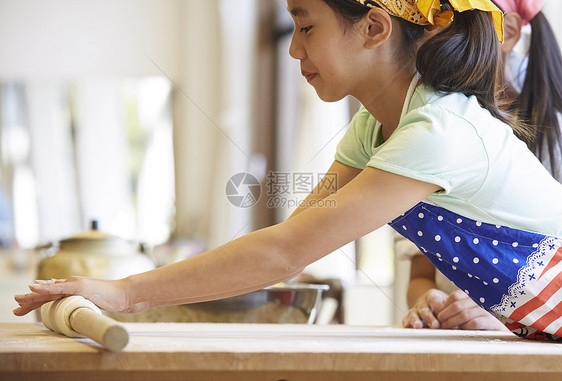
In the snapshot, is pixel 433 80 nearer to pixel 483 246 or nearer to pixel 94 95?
pixel 483 246

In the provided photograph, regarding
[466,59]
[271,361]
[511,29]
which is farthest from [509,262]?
[511,29]

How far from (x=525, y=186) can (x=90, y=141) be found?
3.54 m

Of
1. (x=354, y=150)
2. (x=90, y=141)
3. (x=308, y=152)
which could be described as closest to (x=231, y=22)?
(x=90, y=141)

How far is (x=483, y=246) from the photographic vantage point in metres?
0.76

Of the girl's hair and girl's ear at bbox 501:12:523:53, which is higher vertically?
girl's ear at bbox 501:12:523:53

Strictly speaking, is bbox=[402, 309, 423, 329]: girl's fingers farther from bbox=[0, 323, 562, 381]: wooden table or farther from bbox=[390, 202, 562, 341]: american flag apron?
bbox=[0, 323, 562, 381]: wooden table

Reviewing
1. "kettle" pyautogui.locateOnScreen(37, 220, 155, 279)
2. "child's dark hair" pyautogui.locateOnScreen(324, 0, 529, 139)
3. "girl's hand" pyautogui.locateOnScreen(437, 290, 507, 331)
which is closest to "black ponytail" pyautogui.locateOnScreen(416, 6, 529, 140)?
"child's dark hair" pyautogui.locateOnScreen(324, 0, 529, 139)

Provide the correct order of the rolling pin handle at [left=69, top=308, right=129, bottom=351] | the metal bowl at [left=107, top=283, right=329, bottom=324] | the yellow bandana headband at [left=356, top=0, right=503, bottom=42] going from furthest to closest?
the metal bowl at [left=107, top=283, right=329, bottom=324], the yellow bandana headband at [left=356, top=0, right=503, bottom=42], the rolling pin handle at [left=69, top=308, right=129, bottom=351]

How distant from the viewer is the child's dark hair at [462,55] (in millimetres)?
783

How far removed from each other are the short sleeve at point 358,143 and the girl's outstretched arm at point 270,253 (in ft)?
0.77

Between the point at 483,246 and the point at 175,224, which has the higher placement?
the point at 483,246

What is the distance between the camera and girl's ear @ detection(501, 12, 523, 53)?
1191 millimetres

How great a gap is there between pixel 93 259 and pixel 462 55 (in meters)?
0.67

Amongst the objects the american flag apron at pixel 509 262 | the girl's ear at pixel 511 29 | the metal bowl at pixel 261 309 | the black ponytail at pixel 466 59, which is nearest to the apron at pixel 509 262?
the american flag apron at pixel 509 262
